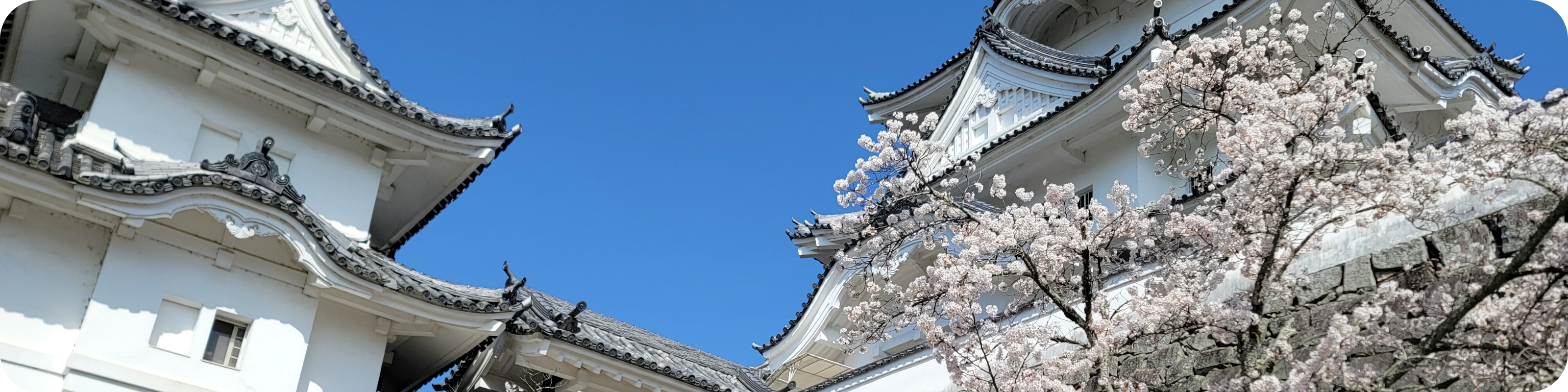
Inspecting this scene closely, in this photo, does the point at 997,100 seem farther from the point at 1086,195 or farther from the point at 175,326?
the point at 175,326

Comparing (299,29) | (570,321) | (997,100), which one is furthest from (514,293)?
(997,100)

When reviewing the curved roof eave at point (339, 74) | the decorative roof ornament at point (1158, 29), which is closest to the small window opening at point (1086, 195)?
the decorative roof ornament at point (1158, 29)

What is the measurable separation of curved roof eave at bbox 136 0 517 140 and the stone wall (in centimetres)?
853

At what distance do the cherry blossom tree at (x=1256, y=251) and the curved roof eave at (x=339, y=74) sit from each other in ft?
19.4

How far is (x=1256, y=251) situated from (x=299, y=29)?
38.5 feet

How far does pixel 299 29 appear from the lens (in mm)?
13312

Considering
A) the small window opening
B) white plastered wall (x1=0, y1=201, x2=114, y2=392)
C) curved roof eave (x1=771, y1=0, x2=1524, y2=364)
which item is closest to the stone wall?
curved roof eave (x1=771, y1=0, x2=1524, y2=364)

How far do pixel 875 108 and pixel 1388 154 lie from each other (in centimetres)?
1566

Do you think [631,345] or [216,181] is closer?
[216,181]

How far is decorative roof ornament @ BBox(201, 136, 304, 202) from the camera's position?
34.9ft

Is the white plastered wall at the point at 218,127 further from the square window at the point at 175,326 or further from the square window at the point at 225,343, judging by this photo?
the square window at the point at 225,343

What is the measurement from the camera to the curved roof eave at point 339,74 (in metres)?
11.3

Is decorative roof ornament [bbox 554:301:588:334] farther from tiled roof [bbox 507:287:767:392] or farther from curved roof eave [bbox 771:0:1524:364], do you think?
curved roof eave [bbox 771:0:1524:364]

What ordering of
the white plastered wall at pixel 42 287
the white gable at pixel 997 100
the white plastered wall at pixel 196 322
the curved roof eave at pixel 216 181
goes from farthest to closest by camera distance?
the white gable at pixel 997 100
the white plastered wall at pixel 196 322
the curved roof eave at pixel 216 181
the white plastered wall at pixel 42 287
